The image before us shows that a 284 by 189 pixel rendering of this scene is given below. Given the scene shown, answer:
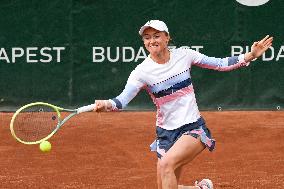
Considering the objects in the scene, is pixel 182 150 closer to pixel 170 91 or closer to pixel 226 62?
pixel 170 91

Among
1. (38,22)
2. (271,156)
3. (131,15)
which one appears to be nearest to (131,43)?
(131,15)

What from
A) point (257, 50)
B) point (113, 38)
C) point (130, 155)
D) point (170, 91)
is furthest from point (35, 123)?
point (113, 38)

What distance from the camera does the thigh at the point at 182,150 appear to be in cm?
605

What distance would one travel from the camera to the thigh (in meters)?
6.05

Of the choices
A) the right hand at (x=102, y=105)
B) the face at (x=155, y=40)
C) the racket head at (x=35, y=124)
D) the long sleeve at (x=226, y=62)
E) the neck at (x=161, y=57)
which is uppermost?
the face at (x=155, y=40)

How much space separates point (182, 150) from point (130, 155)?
3.73 meters

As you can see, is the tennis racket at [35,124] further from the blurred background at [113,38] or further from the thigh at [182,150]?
the blurred background at [113,38]

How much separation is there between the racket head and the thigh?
3.23 ft

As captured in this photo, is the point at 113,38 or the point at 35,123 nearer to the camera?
the point at 35,123

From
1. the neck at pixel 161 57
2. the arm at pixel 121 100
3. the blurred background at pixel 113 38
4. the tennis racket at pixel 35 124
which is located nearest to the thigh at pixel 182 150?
the arm at pixel 121 100

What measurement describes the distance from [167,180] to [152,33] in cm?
121

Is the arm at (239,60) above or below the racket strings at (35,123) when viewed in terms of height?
above

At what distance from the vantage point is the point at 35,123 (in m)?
6.42

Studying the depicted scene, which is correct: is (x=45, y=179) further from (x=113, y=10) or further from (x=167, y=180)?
(x=113, y=10)
